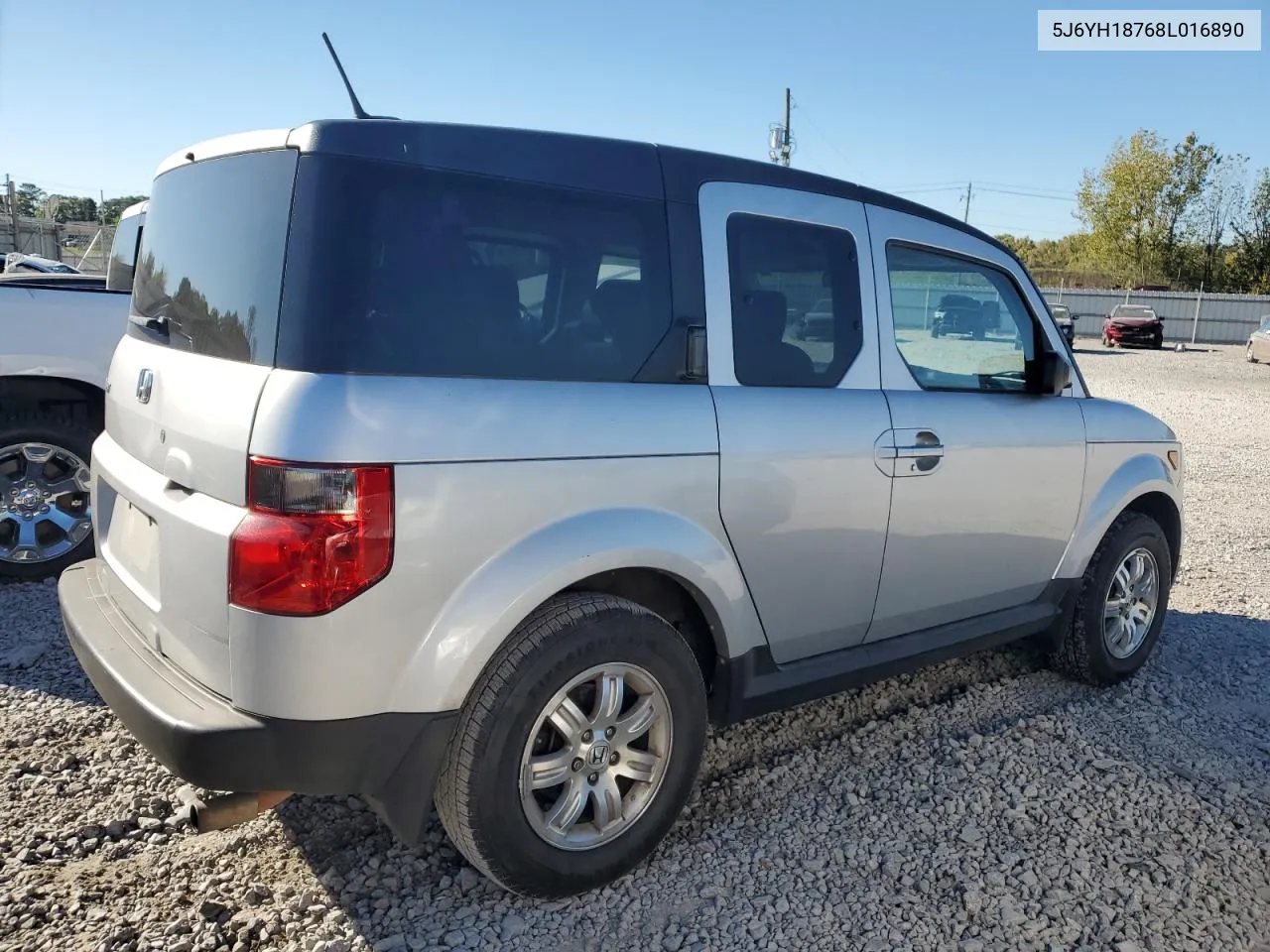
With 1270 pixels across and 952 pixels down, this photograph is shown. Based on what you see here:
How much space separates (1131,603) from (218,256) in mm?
4067

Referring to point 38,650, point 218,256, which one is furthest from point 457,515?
point 38,650

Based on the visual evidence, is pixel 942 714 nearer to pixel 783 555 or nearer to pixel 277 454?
pixel 783 555

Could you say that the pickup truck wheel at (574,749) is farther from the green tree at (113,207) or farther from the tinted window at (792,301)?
the green tree at (113,207)

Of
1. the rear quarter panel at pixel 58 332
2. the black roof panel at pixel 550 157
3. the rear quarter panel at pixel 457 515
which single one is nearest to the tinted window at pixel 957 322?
the black roof panel at pixel 550 157

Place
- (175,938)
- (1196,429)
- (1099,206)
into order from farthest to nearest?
1. (1099,206)
2. (1196,429)
3. (175,938)

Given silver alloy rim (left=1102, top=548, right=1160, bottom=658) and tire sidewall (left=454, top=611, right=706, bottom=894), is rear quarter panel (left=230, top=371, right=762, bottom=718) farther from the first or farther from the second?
silver alloy rim (left=1102, top=548, right=1160, bottom=658)

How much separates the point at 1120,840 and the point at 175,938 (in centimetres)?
283

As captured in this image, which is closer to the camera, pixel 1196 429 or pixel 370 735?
pixel 370 735

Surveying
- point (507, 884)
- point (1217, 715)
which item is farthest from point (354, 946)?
point (1217, 715)

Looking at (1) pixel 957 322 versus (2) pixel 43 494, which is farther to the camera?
(2) pixel 43 494

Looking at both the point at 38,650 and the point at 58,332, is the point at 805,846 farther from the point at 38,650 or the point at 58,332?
the point at 58,332

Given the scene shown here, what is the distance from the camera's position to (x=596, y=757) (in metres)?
2.71

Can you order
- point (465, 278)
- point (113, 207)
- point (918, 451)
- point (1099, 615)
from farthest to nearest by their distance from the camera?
point (113, 207) → point (1099, 615) → point (918, 451) → point (465, 278)

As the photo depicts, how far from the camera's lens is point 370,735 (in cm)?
231
